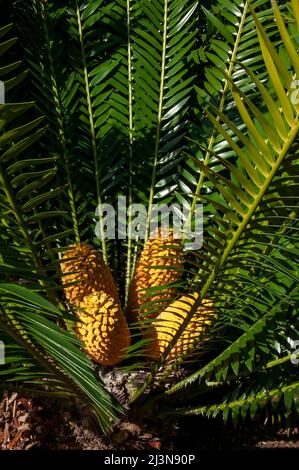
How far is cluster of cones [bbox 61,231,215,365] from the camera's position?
117 cm

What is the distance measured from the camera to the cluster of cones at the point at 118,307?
1.17m

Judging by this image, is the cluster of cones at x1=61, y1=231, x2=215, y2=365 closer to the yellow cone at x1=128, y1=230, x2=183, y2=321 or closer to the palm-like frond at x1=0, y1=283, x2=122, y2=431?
the yellow cone at x1=128, y1=230, x2=183, y2=321

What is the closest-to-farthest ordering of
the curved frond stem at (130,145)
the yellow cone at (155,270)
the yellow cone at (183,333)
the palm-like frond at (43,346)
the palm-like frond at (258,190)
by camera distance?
the palm-like frond at (258,190) → the palm-like frond at (43,346) → the yellow cone at (183,333) → the yellow cone at (155,270) → the curved frond stem at (130,145)

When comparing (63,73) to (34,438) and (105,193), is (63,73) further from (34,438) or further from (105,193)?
(34,438)

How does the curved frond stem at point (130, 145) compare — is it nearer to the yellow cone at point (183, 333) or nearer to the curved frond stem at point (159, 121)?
the curved frond stem at point (159, 121)

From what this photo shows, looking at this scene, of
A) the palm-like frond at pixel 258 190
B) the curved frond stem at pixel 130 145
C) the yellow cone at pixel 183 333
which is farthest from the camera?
the curved frond stem at pixel 130 145

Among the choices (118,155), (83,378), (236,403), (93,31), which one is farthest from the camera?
(118,155)

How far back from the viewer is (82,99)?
1.40 m

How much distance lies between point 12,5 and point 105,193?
453mm

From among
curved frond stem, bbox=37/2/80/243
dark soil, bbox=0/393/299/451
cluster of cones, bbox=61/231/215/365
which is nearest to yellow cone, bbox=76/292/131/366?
cluster of cones, bbox=61/231/215/365

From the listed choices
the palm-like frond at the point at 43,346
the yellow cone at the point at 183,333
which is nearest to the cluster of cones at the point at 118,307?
the yellow cone at the point at 183,333

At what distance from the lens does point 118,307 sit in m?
1.21

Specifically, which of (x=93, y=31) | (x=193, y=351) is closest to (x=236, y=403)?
(x=193, y=351)
